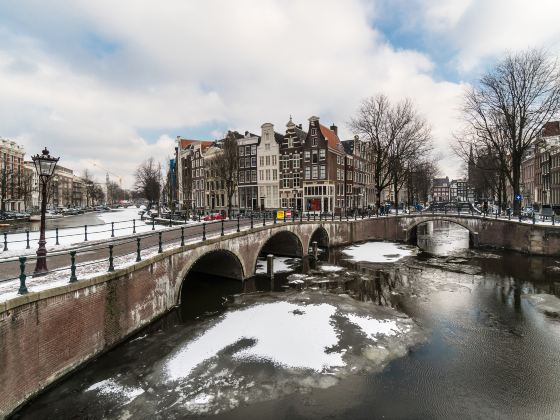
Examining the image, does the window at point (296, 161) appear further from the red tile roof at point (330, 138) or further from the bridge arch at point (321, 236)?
the bridge arch at point (321, 236)

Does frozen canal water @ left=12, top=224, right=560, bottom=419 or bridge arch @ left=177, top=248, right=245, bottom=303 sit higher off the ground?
bridge arch @ left=177, top=248, right=245, bottom=303

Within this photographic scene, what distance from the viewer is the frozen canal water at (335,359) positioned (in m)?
7.91

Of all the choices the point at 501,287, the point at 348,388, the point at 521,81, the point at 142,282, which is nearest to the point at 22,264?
the point at 142,282

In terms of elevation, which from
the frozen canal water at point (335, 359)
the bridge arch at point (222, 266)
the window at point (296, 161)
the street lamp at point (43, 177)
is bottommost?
the frozen canal water at point (335, 359)

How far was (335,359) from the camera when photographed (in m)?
10.2

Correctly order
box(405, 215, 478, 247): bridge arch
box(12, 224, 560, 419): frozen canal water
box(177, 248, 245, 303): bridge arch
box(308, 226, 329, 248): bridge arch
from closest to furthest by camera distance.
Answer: box(12, 224, 560, 419): frozen canal water, box(177, 248, 245, 303): bridge arch, box(308, 226, 329, 248): bridge arch, box(405, 215, 478, 247): bridge arch

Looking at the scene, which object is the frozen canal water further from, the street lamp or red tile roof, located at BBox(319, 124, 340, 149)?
red tile roof, located at BBox(319, 124, 340, 149)

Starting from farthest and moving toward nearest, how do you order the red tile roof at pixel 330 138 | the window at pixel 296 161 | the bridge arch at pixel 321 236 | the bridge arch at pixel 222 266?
the window at pixel 296 161
the red tile roof at pixel 330 138
the bridge arch at pixel 321 236
the bridge arch at pixel 222 266

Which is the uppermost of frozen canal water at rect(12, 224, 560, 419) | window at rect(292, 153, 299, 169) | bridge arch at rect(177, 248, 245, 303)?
window at rect(292, 153, 299, 169)

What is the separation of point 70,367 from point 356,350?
861cm

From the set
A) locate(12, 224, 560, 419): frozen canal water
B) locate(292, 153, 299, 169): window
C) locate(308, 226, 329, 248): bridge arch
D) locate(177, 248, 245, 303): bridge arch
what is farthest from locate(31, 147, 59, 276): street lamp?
locate(292, 153, 299, 169): window

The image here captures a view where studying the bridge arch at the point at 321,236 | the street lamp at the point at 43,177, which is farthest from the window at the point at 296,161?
the street lamp at the point at 43,177

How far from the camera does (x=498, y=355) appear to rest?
10.4m

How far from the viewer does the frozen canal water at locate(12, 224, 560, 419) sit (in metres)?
7.91
